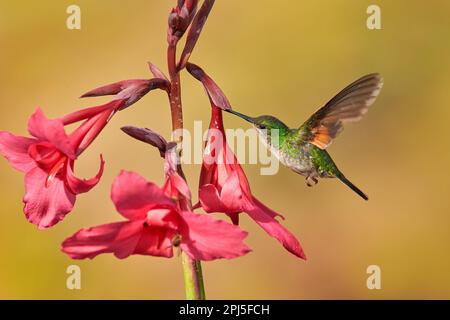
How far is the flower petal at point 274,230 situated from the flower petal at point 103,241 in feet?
0.77

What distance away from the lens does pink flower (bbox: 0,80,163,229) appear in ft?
4.81

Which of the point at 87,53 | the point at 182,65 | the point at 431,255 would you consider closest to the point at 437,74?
the point at 431,255

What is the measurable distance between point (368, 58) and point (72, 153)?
3.49 meters

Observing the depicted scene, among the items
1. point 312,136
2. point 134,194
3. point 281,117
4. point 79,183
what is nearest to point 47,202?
point 79,183

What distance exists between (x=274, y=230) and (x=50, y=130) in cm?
49

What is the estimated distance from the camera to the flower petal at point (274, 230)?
54.9 inches

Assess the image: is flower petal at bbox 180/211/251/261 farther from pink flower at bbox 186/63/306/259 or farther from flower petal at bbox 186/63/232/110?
flower petal at bbox 186/63/232/110

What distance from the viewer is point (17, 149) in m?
1.50

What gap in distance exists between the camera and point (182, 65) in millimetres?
1498

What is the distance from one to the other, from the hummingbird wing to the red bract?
424 mm

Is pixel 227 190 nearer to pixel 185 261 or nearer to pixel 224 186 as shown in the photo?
pixel 224 186

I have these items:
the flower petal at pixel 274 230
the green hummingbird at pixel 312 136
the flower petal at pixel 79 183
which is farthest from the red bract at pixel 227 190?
the green hummingbird at pixel 312 136

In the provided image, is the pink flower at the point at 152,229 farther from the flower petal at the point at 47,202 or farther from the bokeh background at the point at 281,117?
the bokeh background at the point at 281,117

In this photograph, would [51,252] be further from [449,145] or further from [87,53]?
[449,145]
